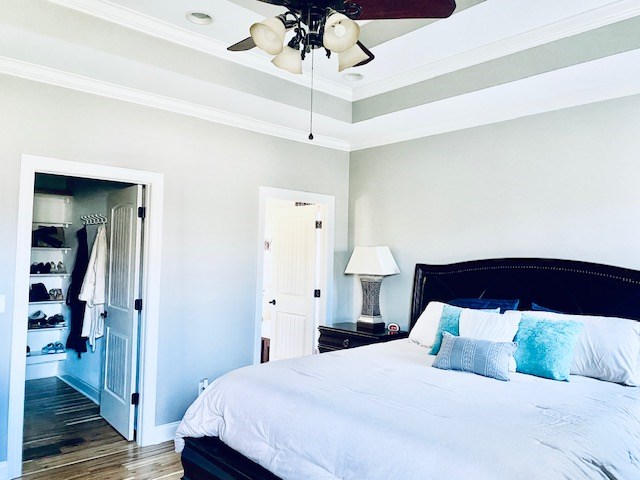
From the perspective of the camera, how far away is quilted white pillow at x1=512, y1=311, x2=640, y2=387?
8.76ft

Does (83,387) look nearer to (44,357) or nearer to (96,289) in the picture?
(44,357)

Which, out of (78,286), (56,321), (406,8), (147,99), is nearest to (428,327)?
(406,8)

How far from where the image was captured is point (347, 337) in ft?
14.3

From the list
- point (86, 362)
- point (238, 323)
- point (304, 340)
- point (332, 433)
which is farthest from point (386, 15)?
point (86, 362)

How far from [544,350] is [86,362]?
4.48 metres

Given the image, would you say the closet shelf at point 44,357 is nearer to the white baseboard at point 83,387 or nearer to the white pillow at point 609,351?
the white baseboard at point 83,387

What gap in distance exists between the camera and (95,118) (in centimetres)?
342

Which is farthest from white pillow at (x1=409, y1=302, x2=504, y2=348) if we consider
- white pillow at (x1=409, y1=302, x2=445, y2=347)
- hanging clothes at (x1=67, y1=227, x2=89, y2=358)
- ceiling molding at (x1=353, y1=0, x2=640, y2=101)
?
hanging clothes at (x1=67, y1=227, x2=89, y2=358)

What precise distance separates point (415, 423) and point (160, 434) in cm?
258

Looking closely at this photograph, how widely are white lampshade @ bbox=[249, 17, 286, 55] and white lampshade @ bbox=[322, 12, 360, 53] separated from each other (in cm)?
20

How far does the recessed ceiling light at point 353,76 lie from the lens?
12.1 feet

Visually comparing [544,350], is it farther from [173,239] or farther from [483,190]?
[173,239]

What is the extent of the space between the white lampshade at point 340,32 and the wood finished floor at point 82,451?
9.34 feet

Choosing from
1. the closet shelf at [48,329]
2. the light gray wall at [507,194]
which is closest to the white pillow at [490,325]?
the light gray wall at [507,194]
